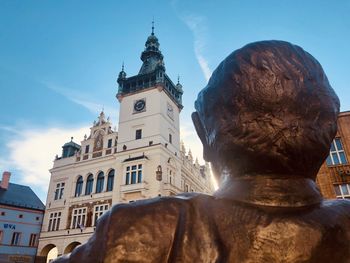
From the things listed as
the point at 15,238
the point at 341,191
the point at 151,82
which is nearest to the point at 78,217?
the point at 15,238

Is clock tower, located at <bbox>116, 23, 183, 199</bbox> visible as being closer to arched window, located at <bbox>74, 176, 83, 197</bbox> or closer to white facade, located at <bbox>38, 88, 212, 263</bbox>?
white facade, located at <bbox>38, 88, 212, 263</bbox>

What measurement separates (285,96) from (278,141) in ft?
0.42

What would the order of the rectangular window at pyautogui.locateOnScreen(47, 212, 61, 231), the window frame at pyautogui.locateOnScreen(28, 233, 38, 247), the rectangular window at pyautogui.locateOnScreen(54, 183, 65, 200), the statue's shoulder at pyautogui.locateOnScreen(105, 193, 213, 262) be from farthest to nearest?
the window frame at pyautogui.locateOnScreen(28, 233, 38, 247) < the rectangular window at pyautogui.locateOnScreen(54, 183, 65, 200) < the rectangular window at pyautogui.locateOnScreen(47, 212, 61, 231) < the statue's shoulder at pyautogui.locateOnScreen(105, 193, 213, 262)

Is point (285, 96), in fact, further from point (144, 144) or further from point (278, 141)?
point (144, 144)

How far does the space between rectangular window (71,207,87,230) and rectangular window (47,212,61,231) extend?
1485 mm

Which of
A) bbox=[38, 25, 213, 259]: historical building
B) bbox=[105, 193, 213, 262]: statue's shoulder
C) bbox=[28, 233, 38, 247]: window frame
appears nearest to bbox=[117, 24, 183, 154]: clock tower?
bbox=[38, 25, 213, 259]: historical building

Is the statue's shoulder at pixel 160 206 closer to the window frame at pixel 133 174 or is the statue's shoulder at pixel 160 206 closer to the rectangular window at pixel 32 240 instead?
the window frame at pixel 133 174

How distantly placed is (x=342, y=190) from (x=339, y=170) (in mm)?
731

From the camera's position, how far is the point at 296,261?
2.15 ft

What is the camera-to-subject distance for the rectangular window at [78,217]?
59.9 feet

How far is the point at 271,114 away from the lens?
30.5 inches

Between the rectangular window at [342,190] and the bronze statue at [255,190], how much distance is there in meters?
11.2

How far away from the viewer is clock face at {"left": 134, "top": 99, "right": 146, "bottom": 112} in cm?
2028

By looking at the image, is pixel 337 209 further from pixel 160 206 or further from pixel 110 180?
pixel 110 180
